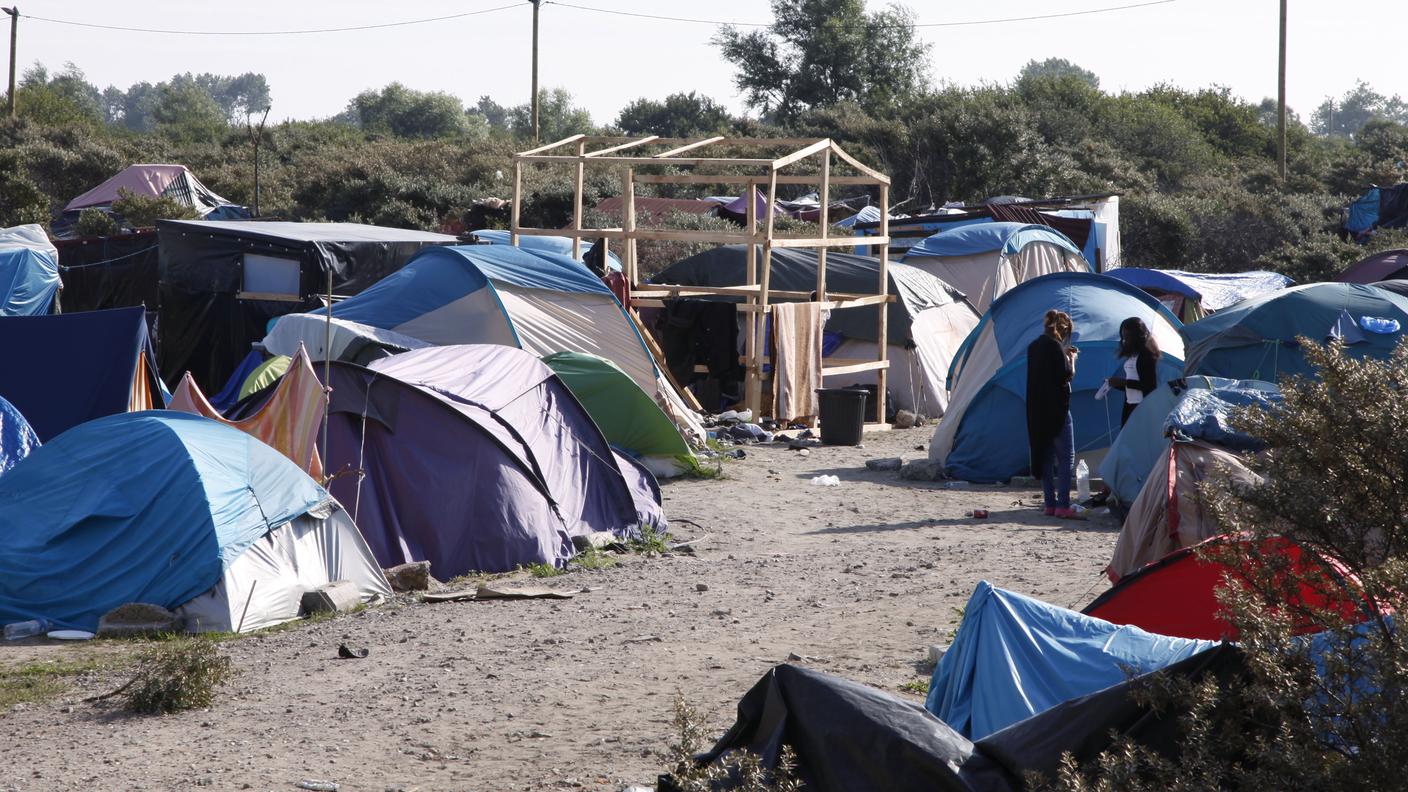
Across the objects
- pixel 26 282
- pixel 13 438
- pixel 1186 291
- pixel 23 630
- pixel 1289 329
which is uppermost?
pixel 1186 291

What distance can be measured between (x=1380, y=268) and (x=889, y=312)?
859 cm

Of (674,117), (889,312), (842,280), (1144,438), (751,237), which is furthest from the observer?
(674,117)

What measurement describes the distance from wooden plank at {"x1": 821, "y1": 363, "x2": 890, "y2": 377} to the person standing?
212 inches

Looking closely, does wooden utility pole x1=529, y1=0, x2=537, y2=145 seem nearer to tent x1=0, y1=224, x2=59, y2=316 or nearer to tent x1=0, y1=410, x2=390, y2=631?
tent x1=0, y1=224, x2=59, y2=316

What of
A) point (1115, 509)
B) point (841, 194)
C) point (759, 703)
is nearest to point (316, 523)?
point (759, 703)

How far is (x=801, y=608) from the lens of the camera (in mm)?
8016

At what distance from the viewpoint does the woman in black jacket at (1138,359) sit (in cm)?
1154

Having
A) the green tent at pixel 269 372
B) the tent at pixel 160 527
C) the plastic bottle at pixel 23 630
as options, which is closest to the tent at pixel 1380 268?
the green tent at pixel 269 372

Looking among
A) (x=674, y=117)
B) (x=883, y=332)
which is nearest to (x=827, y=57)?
(x=674, y=117)

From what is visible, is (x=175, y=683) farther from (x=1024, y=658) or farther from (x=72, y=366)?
(x=72, y=366)

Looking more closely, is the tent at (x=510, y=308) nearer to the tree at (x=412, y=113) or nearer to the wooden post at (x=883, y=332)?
the wooden post at (x=883, y=332)

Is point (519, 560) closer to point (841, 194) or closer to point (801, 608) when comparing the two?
point (801, 608)

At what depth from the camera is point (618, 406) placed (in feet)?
40.7

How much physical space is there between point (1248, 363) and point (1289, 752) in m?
10.6
